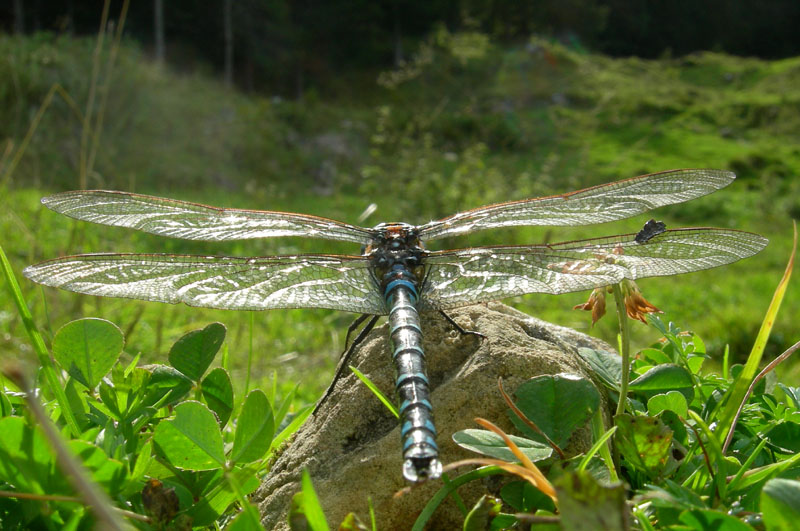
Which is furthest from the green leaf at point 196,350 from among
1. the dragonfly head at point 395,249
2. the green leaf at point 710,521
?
the green leaf at point 710,521

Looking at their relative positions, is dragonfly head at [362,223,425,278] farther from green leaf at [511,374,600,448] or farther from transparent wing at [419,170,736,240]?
green leaf at [511,374,600,448]

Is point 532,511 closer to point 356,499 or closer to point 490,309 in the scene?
point 356,499

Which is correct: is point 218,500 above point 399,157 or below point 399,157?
above

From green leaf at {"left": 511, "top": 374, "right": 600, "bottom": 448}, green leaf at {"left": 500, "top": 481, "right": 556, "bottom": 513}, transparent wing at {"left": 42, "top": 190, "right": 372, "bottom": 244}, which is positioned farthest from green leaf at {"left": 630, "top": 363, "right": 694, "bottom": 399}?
transparent wing at {"left": 42, "top": 190, "right": 372, "bottom": 244}

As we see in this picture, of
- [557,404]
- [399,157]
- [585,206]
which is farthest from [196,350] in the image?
[399,157]

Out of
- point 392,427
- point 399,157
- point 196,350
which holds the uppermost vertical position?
point 196,350

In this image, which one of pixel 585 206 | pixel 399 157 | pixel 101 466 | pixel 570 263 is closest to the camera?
pixel 101 466

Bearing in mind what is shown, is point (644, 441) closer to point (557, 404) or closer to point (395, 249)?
point (557, 404)
